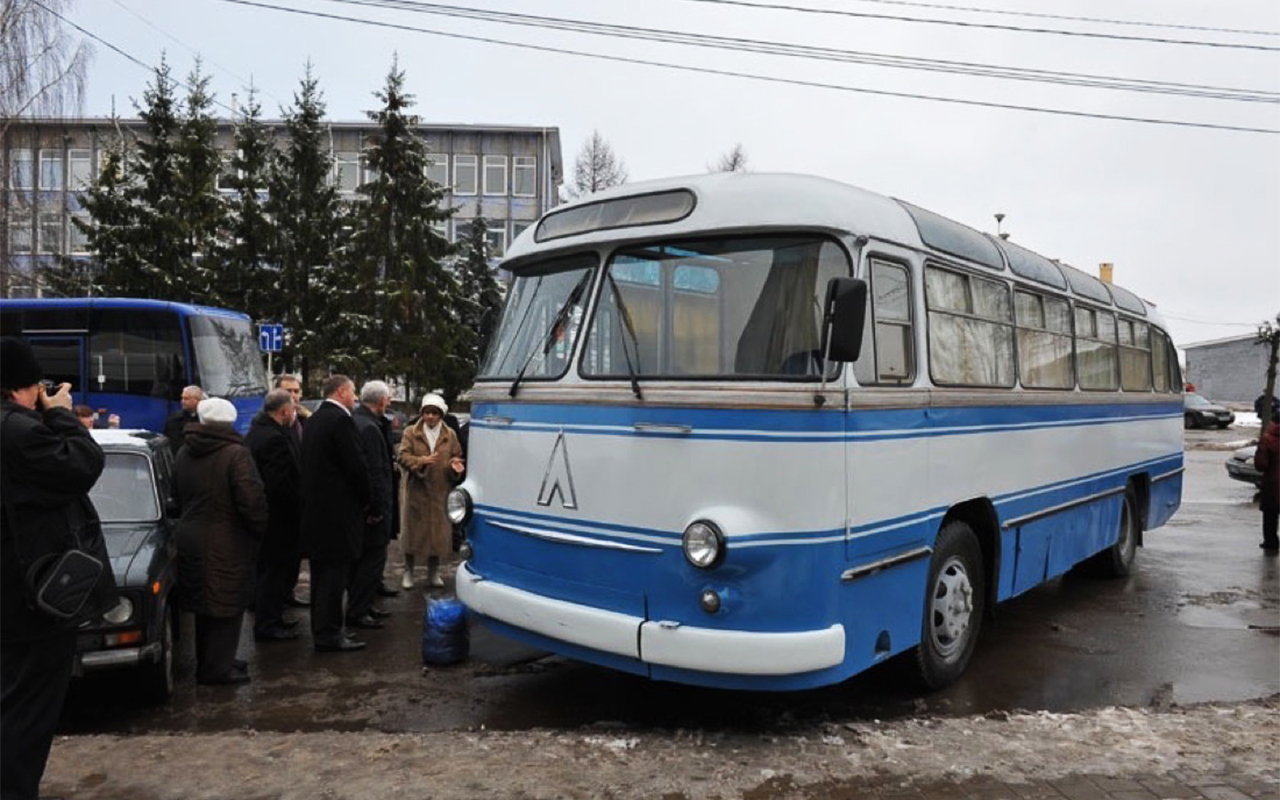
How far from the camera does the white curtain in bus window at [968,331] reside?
6035 millimetres

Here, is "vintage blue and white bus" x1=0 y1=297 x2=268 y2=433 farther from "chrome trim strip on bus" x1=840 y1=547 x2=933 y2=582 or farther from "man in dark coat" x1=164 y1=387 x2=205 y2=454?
"chrome trim strip on bus" x1=840 y1=547 x2=933 y2=582

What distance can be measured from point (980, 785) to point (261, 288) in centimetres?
3129

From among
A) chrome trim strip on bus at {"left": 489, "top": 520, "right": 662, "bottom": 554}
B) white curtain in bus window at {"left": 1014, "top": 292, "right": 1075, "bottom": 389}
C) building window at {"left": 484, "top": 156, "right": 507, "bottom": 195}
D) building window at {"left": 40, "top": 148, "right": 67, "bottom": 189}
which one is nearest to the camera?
chrome trim strip on bus at {"left": 489, "top": 520, "right": 662, "bottom": 554}

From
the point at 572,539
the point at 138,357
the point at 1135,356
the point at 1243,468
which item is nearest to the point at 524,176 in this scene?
the point at 138,357

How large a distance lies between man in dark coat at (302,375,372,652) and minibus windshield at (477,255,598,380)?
56.3 inches

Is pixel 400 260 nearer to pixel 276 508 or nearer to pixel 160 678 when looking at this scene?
pixel 276 508

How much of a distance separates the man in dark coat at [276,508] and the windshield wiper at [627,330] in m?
3.42

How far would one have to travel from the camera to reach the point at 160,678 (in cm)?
595

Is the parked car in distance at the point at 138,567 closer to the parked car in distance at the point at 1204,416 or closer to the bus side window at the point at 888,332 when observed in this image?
the bus side window at the point at 888,332

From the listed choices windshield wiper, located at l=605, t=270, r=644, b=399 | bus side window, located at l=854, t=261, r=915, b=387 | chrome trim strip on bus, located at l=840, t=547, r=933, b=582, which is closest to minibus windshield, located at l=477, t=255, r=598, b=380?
windshield wiper, located at l=605, t=270, r=644, b=399

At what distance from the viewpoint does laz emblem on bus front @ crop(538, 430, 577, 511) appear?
17.7 feet

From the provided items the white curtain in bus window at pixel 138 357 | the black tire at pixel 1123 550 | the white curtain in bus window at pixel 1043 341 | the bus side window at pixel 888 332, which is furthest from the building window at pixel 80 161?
the bus side window at pixel 888 332

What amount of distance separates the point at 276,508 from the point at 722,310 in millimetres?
4333

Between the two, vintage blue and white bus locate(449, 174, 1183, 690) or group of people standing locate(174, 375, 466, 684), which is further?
group of people standing locate(174, 375, 466, 684)
